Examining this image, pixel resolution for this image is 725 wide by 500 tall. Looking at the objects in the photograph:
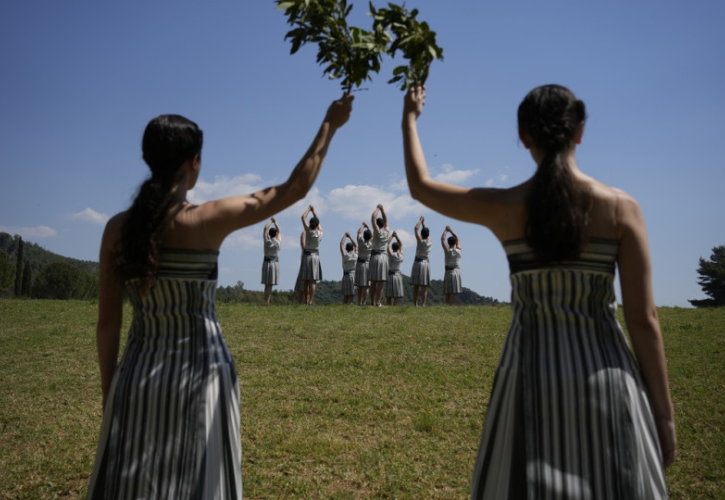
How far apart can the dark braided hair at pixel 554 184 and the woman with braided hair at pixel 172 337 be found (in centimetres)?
99

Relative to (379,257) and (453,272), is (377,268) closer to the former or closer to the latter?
(379,257)

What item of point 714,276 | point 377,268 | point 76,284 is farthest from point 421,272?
point 76,284

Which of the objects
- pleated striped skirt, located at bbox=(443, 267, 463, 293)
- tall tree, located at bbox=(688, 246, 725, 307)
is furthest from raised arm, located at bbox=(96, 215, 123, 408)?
tall tree, located at bbox=(688, 246, 725, 307)

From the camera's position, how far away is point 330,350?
9547 millimetres

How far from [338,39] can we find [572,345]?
1909 millimetres

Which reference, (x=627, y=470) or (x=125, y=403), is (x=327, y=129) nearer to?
(x=125, y=403)

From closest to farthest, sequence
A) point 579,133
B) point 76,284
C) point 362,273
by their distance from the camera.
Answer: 1. point 579,133
2. point 362,273
3. point 76,284

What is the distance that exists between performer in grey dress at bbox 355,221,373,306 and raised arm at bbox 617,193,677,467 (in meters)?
17.0

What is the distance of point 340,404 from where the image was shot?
275 inches

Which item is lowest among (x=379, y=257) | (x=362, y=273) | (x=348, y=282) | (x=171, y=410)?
(x=171, y=410)

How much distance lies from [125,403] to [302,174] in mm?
1280

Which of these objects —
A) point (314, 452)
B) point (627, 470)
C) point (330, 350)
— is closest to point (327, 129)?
point (627, 470)

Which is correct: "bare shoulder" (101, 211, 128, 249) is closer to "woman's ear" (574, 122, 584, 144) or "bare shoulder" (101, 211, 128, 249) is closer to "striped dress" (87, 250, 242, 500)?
"striped dress" (87, 250, 242, 500)

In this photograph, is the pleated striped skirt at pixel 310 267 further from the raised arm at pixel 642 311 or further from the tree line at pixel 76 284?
the raised arm at pixel 642 311
